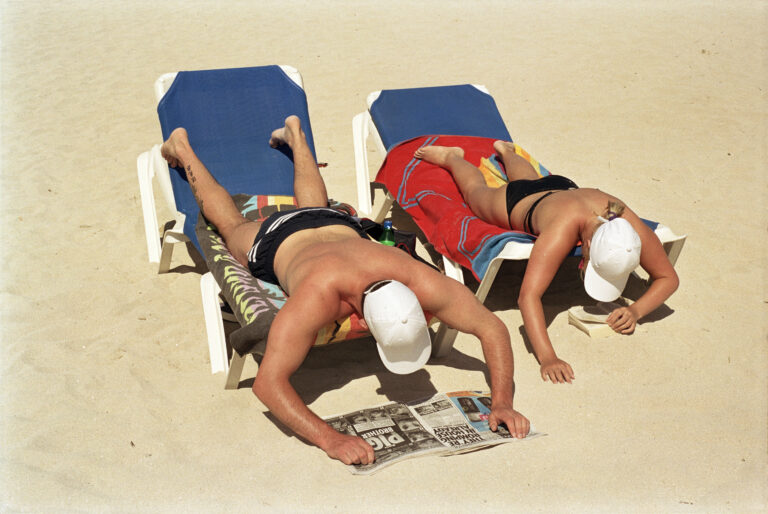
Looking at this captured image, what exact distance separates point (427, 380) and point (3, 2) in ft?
33.9

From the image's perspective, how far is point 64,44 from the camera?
9188mm

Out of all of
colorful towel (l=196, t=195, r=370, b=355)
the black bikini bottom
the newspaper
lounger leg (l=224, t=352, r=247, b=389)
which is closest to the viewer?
the newspaper

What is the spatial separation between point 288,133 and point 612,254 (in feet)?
7.15

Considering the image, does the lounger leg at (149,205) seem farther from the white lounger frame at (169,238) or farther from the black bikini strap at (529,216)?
the black bikini strap at (529,216)

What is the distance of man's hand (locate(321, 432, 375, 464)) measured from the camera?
284 cm

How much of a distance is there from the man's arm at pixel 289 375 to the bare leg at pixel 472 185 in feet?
5.44

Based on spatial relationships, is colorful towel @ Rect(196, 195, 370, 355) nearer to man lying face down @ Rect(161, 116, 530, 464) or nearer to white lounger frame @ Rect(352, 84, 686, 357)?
man lying face down @ Rect(161, 116, 530, 464)

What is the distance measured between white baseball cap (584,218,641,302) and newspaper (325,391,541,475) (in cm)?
89

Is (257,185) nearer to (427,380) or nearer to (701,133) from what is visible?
(427,380)

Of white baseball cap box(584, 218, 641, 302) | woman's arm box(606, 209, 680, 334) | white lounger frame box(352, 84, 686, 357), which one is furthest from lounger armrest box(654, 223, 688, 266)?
white baseball cap box(584, 218, 641, 302)

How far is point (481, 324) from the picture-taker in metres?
3.17

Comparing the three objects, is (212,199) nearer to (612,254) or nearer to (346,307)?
(346,307)

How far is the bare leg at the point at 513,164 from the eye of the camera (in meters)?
4.65

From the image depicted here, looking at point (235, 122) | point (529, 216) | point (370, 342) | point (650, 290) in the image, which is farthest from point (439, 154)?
point (650, 290)
